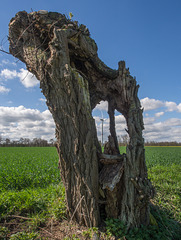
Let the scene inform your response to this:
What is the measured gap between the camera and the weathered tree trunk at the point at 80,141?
95.1 inches

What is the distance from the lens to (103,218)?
2609 millimetres

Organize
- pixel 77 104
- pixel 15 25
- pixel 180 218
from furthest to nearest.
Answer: pixel 180 218
pixel 15 25
pixel 77 104

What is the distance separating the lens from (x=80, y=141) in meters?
2.43

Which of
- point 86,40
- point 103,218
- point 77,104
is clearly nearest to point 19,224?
point 103,218

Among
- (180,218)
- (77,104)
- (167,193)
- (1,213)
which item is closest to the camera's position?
(77,104)

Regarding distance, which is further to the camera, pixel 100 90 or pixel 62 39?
pixel 100 90

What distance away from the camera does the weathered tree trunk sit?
2416mm

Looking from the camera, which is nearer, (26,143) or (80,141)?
(80,141)

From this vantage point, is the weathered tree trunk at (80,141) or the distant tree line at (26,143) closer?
the weathered tree trunk at (80,141)

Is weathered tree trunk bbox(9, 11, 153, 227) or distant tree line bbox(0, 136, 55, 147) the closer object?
weathered tree trunk bbox(9, 11, 153, 227)

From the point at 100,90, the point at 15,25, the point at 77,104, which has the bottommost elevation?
the point at 77,104

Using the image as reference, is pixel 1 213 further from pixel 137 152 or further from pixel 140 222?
pixel 137 152

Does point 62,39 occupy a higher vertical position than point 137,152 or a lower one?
higher

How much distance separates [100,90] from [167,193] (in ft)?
12.4
